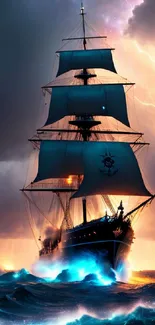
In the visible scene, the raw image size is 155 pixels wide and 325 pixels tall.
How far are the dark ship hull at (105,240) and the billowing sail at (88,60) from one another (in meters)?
25.5

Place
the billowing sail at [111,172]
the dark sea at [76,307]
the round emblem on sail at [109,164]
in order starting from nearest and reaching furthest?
the dark sea at [76,307] < the billowing sail at [111,172] < the round emblem on sail at [109,164]

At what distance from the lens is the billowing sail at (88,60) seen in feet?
299

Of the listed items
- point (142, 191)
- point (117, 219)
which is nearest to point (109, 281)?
point (117, 219)

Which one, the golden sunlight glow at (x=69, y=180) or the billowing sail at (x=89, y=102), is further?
the billowing sail at (x=89, y=102)

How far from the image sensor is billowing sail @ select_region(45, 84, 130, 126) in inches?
3465

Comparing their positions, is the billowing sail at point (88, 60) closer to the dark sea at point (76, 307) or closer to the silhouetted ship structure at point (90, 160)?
the silhouetted ship structure at point (90, 160)

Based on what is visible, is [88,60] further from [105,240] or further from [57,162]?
[105,240]

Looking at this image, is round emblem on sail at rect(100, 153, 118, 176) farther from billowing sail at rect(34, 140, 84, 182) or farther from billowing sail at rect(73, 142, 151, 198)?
billowing sail at rect(34, 140, 84, 182)

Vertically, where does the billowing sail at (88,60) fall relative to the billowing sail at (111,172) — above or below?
above

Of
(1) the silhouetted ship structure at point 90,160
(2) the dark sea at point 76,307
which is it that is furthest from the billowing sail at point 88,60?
(2) the dark sea at point 76,307

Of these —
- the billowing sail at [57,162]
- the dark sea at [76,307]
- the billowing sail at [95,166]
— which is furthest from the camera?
the billowing sail at [57,162]

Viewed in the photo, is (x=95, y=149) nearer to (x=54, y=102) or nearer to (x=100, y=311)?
(x=54, y=102)

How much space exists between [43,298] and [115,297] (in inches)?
254

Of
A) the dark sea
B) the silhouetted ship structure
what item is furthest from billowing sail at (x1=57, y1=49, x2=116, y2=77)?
the dark sea
